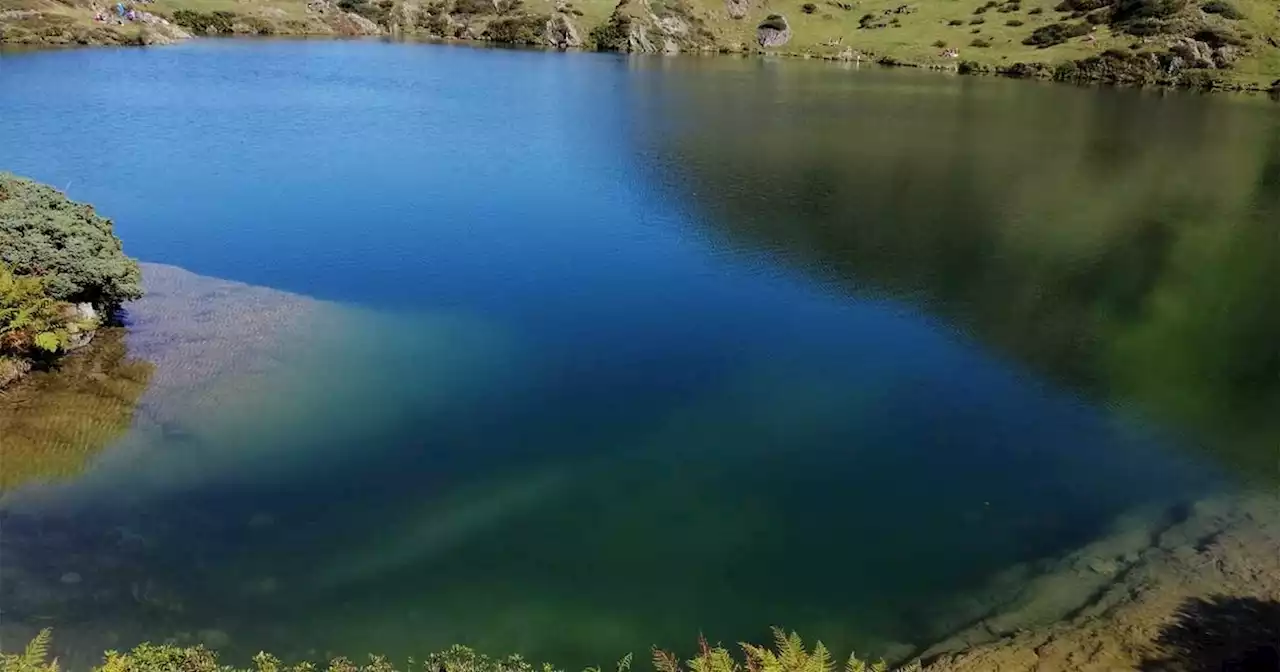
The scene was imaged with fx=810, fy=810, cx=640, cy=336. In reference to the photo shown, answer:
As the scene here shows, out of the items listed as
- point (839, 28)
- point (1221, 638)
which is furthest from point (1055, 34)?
point (1221, 638)

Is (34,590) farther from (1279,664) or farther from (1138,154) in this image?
(1138,154)

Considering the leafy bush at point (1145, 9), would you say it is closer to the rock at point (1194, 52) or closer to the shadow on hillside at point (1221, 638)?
the rock at point (1194, 52)

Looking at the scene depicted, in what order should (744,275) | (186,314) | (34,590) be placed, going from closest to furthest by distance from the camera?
(34,590) < (186,314) < (744,275)

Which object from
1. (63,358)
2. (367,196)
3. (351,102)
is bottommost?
(63,358)

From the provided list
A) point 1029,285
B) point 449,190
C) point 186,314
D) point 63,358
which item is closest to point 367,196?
point 449,190

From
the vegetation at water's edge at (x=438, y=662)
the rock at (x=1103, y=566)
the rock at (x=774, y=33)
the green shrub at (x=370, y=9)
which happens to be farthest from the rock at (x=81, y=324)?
the green shrub at (x=370, y=9)

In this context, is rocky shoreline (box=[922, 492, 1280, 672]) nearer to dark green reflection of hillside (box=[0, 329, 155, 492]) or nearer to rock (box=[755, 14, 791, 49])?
dark green reflection of hillside (box=[0, 329, 155, 492])

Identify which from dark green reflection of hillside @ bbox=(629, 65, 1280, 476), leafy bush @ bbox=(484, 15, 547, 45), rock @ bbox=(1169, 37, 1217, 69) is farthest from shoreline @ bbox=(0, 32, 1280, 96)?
dark green reflection of hillside @ bbox=(629, 65, 1280, 476)
